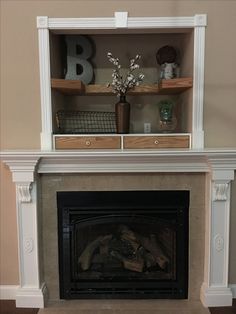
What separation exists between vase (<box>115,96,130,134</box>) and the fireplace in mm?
474

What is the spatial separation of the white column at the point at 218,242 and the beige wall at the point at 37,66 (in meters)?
0.28

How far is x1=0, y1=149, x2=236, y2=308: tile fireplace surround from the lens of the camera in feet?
7.43

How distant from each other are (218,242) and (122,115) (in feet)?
3.84

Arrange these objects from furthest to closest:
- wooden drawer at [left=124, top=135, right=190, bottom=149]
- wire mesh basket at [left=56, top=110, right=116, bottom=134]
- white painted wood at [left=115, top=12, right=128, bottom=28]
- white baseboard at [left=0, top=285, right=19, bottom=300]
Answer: wire mesh basket at [left=56, top=110, right=116, bottom=134]
white baseboard at [left=0, top=285, right=19, bottom=300]
wooden drawer at [left=124, top=135, right=190, bottom=149]
white painted wood at [left=115, top=12, right=128, bottom=28]

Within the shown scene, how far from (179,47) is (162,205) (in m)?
1.29

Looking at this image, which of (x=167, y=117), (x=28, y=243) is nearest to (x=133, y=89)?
(x=167, y=117)

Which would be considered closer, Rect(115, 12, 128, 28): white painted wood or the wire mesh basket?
Rect(115, 12, 128, 28): white painted wood

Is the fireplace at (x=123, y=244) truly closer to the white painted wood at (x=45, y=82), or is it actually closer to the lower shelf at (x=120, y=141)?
the lower shelf at (x=120, y=141)

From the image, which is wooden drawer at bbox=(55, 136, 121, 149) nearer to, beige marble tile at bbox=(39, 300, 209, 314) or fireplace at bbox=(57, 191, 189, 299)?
fireplace at bbox=(57, 191, 189, 299)

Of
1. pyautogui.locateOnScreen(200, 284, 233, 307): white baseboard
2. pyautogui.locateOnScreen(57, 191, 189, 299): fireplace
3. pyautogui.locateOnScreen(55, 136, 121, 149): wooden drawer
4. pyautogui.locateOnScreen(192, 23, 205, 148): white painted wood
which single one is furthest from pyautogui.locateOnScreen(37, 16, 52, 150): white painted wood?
pyautogui.locateOnScreen(200, 284, 233, 307): white baseboard

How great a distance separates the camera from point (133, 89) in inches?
94.3

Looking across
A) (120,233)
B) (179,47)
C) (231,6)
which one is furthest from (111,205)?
(231,6)

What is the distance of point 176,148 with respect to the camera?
7.57 ft

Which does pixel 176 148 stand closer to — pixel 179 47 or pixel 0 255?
pixel 179 47
